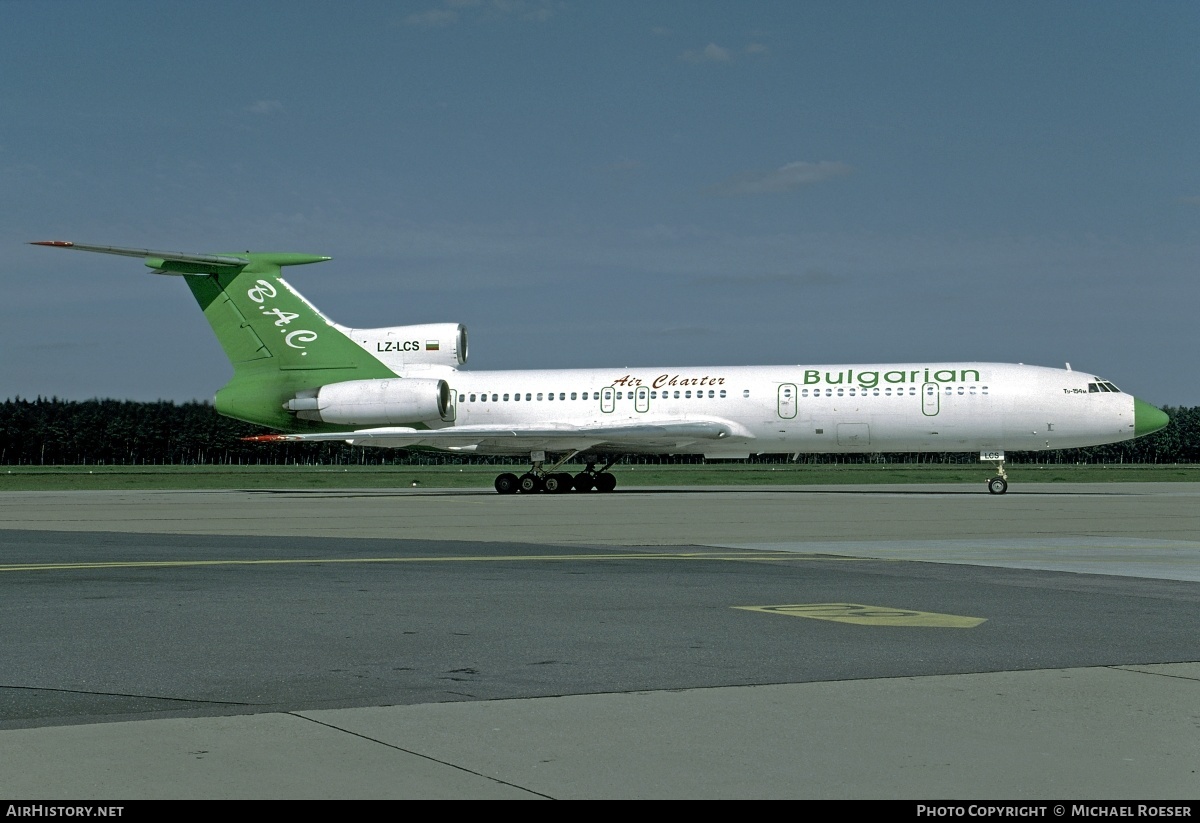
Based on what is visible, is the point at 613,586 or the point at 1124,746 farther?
the point at 613,586

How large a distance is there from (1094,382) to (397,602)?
31.5 m

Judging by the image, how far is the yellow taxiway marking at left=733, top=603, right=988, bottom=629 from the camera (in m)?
9.68

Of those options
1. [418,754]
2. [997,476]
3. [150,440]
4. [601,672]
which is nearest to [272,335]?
[997,476]

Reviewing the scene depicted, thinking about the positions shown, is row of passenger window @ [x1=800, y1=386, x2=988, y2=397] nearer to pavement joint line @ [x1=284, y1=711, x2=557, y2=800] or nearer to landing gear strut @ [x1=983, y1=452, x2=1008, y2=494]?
landing gear strut @ [x1=983, y1=452, x2=1008, y2=494]

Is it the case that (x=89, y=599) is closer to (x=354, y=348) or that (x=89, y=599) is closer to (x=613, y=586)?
(x=613, y=586)

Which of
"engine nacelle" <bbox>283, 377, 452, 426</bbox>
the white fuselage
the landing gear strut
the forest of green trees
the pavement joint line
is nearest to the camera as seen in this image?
the pavement joint line

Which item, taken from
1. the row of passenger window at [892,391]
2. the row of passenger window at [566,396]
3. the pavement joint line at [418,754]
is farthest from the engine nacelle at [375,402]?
the pavement joint line at [418,754]

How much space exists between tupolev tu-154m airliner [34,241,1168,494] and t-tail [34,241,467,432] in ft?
0.15

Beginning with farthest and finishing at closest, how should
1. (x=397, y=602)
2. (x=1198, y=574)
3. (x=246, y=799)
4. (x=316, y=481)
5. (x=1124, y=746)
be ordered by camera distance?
1. (x=316, y=481)
2. (x=1198, y=574)
3. (x=397, y=602)
4. (x=1124, y=746)
5. (x=246, y=799)

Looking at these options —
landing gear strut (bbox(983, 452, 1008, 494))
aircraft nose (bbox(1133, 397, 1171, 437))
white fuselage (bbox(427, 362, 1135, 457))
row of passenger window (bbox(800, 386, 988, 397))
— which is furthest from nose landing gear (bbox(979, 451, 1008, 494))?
aircraft nose (bbox(1133, 397, 1171, 437))

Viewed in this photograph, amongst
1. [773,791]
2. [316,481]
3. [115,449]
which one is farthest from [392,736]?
[115,449]

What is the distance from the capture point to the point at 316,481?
5441cm

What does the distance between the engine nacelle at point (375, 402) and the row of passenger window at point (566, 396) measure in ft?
3.54

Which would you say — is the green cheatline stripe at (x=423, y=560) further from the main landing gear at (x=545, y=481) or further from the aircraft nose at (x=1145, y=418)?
the aircraft nose at (x=1145, y=418)
